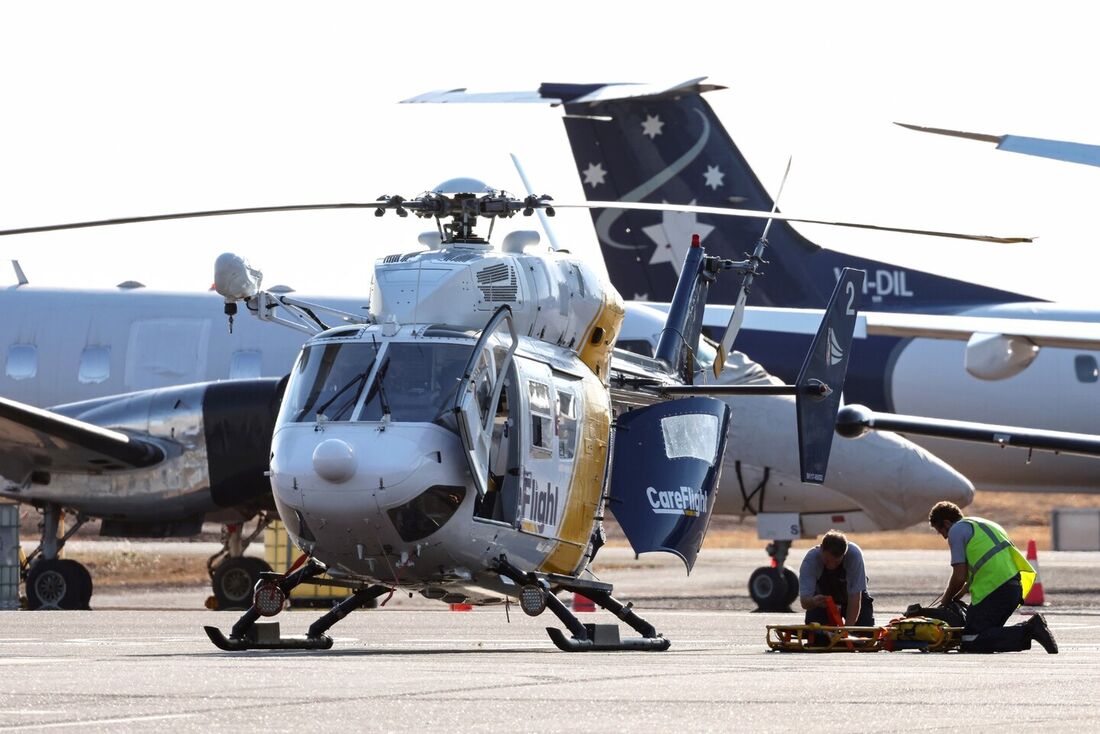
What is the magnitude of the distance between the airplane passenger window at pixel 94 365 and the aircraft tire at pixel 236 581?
195 inches

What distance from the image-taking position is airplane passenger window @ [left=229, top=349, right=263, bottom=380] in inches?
1019

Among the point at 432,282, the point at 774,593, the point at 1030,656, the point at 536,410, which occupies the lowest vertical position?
the point at 774,593

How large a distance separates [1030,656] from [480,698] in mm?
5427

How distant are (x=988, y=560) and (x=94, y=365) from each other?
1603cm

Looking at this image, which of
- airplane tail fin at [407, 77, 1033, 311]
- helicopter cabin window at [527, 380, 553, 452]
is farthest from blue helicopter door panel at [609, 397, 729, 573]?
airplane tail fin at [407, 77, 1033, 311]

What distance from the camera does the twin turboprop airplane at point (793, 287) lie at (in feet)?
103

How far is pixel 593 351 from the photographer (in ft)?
46.7

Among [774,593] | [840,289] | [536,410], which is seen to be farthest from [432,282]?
[774,593]

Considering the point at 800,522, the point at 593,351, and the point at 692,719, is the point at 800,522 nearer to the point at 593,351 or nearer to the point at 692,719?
the point at 593,351

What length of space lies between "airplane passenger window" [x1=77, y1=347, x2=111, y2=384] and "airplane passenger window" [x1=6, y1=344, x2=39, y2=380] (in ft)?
2.42

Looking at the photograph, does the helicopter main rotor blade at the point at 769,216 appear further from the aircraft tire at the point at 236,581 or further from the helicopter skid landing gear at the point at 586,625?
the aircraft tire at the point at 236,581

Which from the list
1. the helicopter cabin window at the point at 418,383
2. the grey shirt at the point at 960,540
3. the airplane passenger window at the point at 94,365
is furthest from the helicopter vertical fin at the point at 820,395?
the airplane passenger window at the point at 94,365

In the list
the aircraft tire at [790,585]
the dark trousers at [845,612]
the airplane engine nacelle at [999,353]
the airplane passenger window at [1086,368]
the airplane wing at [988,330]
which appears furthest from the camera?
the airplane passenger window at [1086,368]

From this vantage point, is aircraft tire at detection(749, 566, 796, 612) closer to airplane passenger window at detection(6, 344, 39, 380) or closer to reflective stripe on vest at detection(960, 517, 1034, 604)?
reflective stripe on vest at detection(960, 517, 1034, 604)
